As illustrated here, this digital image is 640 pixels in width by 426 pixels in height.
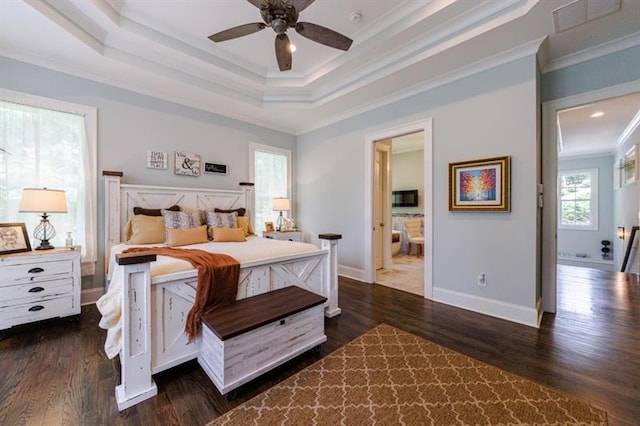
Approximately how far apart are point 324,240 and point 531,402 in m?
2.02

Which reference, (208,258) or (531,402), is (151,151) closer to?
(208,258)

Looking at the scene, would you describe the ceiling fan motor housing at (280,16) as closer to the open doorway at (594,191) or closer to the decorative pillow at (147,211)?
the decorative pillow at (147,211)

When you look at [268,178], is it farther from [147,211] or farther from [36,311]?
[36,311]

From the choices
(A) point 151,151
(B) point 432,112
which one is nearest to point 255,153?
(A) point 151,151

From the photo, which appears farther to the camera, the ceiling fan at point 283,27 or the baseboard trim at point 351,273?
the baseboard trim at point 351,273

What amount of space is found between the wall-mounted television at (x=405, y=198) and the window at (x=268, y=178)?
321 cm

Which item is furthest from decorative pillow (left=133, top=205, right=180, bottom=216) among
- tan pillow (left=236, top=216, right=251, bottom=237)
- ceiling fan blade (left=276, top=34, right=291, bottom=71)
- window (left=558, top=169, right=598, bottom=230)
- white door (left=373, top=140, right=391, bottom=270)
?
window (left=558, top=169, right=598, bottom=230)

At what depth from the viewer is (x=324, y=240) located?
2910mm

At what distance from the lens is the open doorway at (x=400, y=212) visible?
452 cm

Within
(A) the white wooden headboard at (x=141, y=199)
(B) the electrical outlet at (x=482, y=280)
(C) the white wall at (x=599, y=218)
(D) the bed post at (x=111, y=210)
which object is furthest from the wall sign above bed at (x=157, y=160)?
(C) the white wall at (x=599, y=218)

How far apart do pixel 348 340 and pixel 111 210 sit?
329 centimetres

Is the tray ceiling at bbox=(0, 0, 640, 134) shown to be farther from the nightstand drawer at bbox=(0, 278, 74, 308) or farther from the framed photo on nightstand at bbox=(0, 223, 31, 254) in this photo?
the nightstand drawer at bbox=(0, 278, 74, 308)

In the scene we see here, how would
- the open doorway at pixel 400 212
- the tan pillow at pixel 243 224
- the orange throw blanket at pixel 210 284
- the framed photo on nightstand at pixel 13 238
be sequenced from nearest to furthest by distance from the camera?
the orange throw blanket at pixel 210 284 → the framed photo on nightstand at pixel 13 238 → the tan pillow at pixel 243 224 → the open doorway at pixel 400 212

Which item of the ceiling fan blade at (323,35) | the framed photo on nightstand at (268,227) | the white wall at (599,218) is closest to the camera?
the ceiling fan blade at (323,35)
